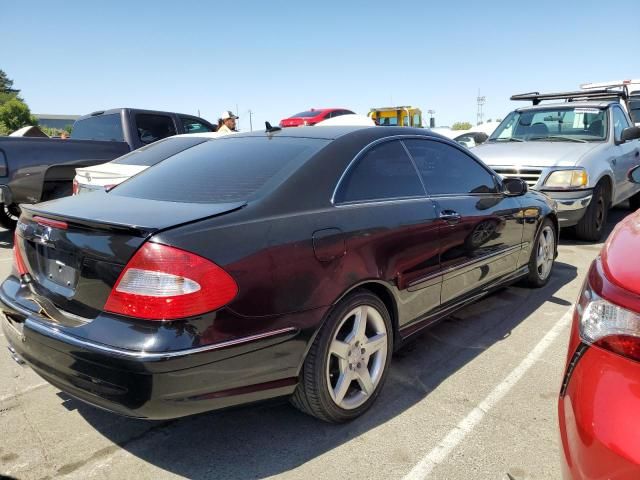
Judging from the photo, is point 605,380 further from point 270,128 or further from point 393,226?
point 270,128

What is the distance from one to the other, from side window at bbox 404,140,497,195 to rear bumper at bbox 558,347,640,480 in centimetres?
191

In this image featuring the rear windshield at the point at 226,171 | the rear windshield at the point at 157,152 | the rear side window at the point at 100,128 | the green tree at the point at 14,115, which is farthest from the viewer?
the green tree at the point at 14,115

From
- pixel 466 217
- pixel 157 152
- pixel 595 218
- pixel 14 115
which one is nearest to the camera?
pixel 466 217

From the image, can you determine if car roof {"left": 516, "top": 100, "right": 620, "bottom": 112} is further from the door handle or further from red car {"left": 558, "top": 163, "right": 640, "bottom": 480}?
red car {"left": 558, "top": 163, "right": 640, "bottom": 480}

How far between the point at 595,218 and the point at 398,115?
16.3m

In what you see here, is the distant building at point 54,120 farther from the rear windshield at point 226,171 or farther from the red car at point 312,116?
the rear windshield at point 226,171

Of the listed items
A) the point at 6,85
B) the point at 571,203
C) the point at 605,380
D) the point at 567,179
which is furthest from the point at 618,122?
the point at 6,85

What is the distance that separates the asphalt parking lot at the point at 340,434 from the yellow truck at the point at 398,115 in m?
19.5

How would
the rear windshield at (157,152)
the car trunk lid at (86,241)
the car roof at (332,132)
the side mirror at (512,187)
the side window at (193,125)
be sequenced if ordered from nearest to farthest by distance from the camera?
the car trunk lid at (86,241), the car roof at (332,132), the side mirror at (512,187), the rear windshield at (157,152), the side window at (193,125)

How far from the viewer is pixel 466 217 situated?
11.6 feet

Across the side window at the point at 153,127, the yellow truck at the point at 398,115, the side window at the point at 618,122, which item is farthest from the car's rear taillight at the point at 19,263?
the yellow truck at the point at 398,115

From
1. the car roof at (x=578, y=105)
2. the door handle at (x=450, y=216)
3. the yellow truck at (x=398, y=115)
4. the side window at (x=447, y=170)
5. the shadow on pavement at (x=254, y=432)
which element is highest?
the yellow truck at (x=398, y=115)

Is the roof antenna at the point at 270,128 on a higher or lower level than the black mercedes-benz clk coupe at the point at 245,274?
higher

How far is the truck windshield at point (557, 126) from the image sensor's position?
7.04 meters
